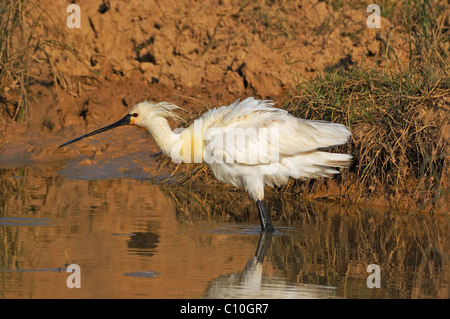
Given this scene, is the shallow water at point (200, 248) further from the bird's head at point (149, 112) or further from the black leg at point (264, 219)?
the bird's head at point (149, 112)

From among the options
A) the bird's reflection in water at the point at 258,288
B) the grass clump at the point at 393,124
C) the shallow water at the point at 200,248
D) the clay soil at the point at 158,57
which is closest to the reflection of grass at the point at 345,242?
the shallow water at the point at 200,248

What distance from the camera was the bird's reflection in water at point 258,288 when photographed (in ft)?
19.7

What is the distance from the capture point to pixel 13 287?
19.8 ft

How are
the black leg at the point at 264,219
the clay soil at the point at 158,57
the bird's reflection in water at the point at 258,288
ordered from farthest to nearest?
1. the clay soil at the point at 158,57
2. the black leg at the point at 264,219
3. the bird's reflection in water at the point at 258,288

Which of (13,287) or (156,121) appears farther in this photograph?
(156,121)

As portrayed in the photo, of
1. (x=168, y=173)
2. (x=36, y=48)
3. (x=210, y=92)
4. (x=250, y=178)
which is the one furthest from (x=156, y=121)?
(x=36, y=48)

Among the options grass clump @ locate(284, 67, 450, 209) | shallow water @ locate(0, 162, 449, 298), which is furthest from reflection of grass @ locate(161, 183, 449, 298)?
grass clump @ locate(284, 67, 450, 209)

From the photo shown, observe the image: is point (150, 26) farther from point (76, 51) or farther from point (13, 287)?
point (13, 287)

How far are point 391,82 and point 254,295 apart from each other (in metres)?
4.24

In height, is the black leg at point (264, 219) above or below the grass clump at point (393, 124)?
below

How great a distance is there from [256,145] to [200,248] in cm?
132

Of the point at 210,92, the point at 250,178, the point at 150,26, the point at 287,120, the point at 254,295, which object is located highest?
the point at 150,26

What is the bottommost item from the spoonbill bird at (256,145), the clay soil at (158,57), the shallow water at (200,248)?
the shallow water at (200,248)

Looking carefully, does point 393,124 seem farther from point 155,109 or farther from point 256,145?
point 155,109
